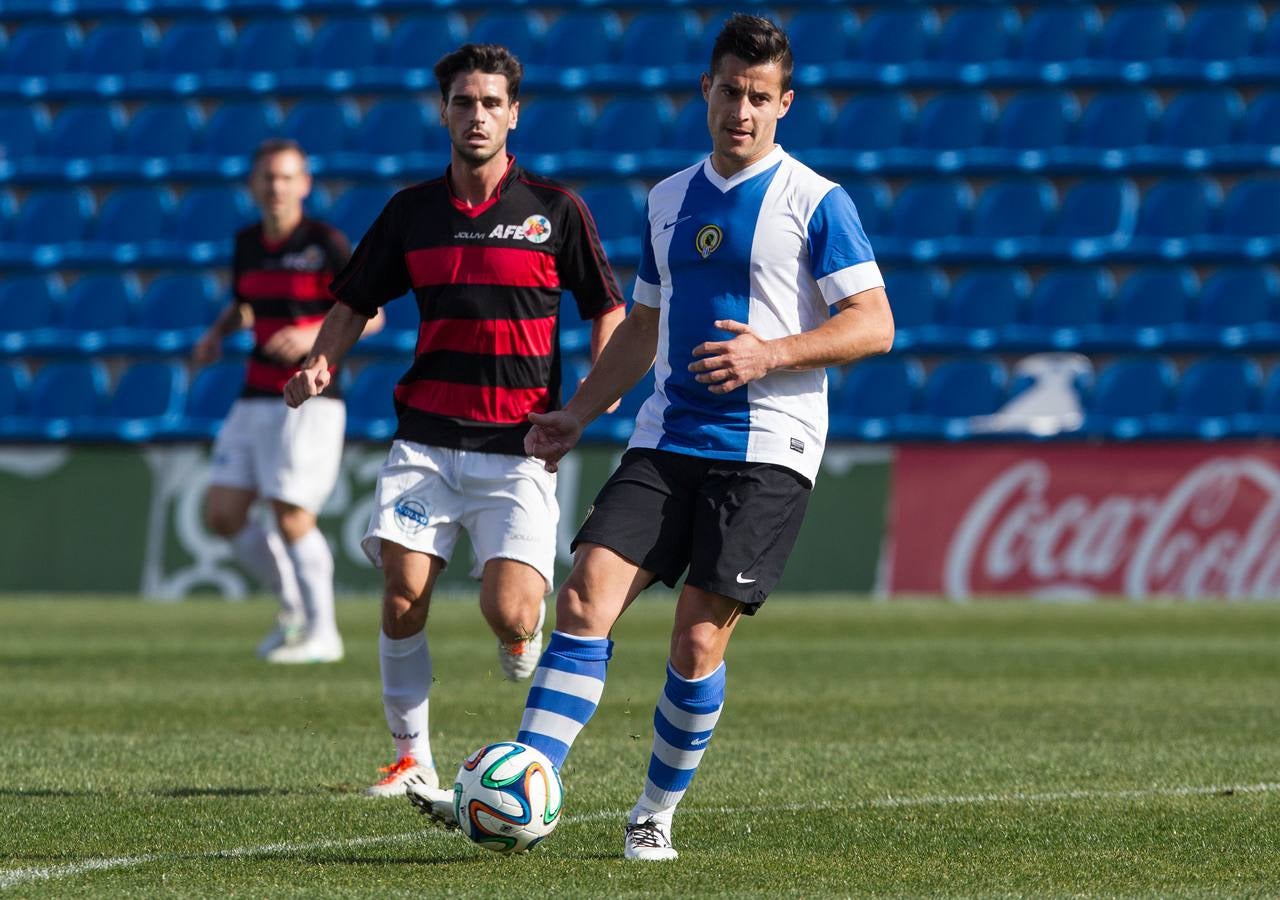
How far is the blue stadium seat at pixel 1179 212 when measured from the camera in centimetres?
1669

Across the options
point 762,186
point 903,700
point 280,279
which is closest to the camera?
point 762,186

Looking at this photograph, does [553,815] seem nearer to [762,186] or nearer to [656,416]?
[656,416]

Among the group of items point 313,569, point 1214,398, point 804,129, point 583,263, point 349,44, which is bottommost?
point 313,569

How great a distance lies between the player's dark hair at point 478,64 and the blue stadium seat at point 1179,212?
39.0 feet

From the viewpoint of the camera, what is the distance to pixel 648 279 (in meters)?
4.87

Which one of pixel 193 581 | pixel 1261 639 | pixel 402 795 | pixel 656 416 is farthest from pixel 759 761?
pixel 193 581

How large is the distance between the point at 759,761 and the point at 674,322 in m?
2.13

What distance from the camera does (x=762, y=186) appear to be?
4672 mm

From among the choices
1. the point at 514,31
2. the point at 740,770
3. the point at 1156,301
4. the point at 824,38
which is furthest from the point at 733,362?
the point at 514,31

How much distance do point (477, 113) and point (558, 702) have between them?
6.23 feet

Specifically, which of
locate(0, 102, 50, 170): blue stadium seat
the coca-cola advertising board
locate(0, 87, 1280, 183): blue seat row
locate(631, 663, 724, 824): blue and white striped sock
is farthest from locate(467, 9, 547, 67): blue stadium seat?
locate(631, 663, 724, 824): blue and white striped sock

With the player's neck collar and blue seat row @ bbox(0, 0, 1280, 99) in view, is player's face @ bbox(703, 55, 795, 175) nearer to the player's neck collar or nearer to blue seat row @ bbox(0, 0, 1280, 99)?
the player's neck collar

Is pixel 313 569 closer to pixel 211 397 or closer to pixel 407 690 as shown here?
pixel 407 690

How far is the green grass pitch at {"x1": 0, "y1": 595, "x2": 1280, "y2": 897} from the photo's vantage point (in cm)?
431
